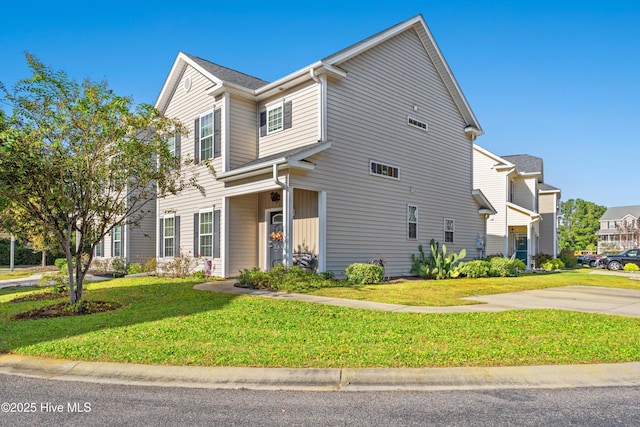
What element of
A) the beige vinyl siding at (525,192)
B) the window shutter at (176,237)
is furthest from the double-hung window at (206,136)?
the beige vinyl siding at (525,192)

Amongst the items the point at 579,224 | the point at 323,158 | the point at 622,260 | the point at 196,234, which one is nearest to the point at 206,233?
the point at 196,234

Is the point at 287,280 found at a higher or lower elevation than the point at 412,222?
lower

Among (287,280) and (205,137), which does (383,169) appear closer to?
(287,280)

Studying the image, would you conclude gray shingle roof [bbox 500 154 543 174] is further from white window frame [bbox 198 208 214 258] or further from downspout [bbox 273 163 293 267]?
white window frame [bbox 198 208 214 258]

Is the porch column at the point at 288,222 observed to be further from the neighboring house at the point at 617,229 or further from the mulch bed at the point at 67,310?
the neighboring house at the point at 617,229

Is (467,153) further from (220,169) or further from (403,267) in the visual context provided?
(220,169)

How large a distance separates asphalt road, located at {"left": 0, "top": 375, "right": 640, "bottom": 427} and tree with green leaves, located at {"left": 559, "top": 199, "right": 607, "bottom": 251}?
62.7 meters

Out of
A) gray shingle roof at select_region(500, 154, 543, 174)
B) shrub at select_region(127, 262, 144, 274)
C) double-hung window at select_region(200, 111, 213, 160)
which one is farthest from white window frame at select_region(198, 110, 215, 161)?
gray shingle roof at select_region(500, 154, 543, 174)

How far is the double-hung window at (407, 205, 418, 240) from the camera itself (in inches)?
672

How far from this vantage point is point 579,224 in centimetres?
6344

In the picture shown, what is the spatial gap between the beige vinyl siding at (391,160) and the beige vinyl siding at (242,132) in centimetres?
334

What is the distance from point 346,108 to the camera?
14.8 metres

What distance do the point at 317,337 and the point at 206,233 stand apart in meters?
10.8

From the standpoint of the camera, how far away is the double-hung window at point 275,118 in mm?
15336
